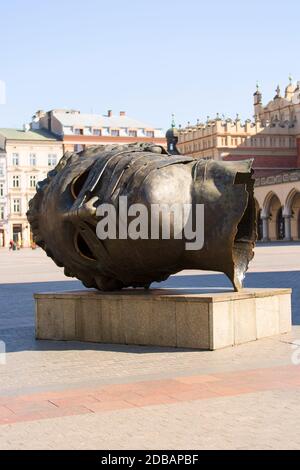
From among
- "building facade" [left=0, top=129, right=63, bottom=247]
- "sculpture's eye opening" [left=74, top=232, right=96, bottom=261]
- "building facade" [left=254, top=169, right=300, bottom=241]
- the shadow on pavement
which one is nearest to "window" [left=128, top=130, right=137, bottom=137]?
"building facade" [left=0, top=129, right=63, bottom=247]

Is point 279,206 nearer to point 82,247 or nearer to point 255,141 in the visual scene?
point 255,141

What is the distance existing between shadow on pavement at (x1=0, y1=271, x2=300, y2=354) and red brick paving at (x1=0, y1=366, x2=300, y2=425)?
1.98 metres

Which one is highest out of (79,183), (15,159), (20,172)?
(15,159)

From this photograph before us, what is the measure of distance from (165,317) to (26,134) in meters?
85.8

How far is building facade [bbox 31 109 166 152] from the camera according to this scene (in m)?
92.3

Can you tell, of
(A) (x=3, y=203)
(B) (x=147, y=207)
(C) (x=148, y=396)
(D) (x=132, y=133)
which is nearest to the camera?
Answer: (C) (x=148, y=396)

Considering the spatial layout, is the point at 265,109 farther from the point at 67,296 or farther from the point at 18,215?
the point at 67,296

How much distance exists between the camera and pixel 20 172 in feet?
300

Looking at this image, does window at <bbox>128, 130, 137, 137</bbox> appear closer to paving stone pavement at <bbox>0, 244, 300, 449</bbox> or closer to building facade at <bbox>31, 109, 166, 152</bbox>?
building facade at <bbox>31, 109, 166, 152</bbox>

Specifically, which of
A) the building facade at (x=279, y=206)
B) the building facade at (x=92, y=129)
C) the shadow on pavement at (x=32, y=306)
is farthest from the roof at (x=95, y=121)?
the shadow on pavement at (x=32, y=306)

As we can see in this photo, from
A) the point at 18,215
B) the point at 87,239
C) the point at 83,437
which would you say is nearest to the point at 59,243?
the point at 87,239

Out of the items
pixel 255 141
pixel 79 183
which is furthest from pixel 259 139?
pixel 79 183

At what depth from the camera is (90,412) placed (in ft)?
21.1

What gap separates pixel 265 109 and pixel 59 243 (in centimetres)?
9126
